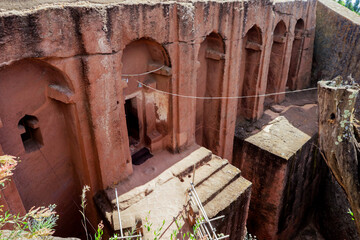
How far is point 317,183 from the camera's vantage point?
36.8 feet

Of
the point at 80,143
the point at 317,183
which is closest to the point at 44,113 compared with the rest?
the point at 80,143

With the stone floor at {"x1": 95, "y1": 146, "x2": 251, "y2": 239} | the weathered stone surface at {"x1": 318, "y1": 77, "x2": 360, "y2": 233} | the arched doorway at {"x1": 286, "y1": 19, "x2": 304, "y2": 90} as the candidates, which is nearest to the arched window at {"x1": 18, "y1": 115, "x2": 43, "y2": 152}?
the stone floor at {"x1": 95, "y1": 146, "x2": 251, "y2": 239}

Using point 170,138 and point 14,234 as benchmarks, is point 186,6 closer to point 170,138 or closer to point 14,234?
point 170,138

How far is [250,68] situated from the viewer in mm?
9336

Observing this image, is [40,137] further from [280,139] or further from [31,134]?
[280,139]

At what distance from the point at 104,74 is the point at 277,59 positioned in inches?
300

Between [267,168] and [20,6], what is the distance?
761cm

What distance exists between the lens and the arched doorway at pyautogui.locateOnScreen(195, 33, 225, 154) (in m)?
7.62

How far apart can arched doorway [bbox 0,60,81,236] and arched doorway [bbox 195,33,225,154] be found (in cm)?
405

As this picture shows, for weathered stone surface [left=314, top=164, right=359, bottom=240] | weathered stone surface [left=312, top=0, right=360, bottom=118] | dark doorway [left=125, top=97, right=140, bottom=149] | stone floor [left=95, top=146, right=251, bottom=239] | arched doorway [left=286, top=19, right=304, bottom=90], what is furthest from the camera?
arched doorway [left=286, top=19, right=304, bottom=90]

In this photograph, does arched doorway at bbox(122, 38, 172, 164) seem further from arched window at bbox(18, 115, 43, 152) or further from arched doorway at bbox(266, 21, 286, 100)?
arched doorway at bbox(266, 21, 286, 100)

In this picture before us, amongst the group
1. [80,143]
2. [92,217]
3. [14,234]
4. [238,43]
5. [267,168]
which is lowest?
[267,168]

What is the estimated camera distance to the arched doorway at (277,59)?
33.1ft

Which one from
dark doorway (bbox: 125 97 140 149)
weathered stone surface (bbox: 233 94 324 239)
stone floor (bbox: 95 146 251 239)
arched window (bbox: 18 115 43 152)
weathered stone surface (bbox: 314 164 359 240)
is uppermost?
arched window (bbox: 18 115 43 152)
